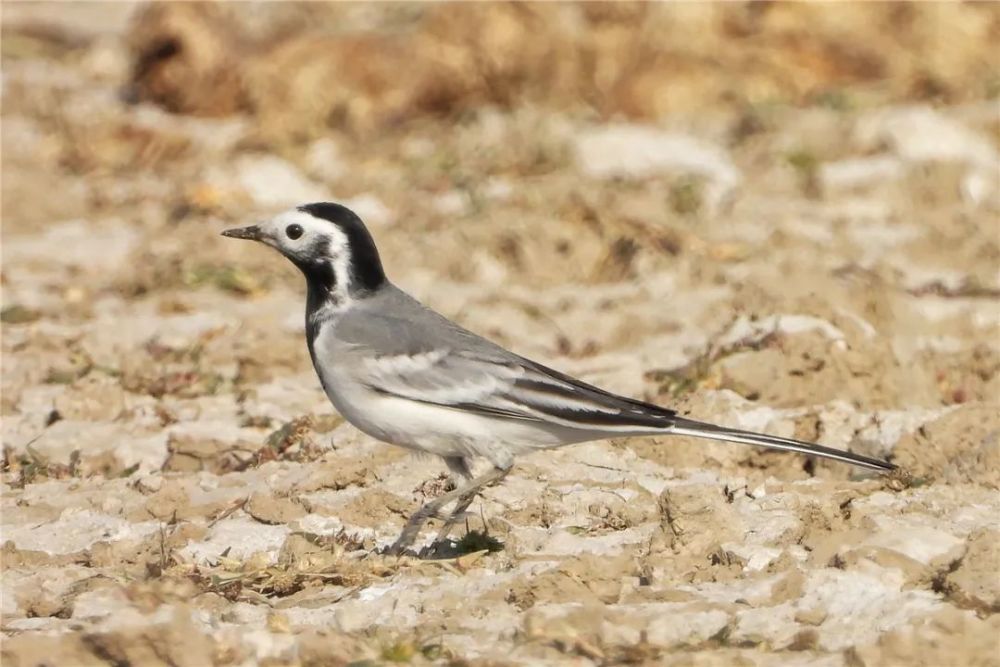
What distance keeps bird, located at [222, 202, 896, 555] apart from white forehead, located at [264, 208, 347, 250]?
34 cm

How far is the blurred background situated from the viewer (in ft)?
26.3

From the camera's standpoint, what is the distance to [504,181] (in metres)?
12.4

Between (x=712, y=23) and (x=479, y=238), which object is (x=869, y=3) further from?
(x=479, y=238)

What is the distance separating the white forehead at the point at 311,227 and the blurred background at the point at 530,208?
3.48 ft

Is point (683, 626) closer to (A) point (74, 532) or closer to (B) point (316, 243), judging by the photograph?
(B) point (316, 243)

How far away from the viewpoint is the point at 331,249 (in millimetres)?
6938

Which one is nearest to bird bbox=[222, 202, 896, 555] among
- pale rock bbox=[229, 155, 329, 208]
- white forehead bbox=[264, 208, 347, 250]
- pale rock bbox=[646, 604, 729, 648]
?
white forehead bbox=[264, 208, 347, 250]

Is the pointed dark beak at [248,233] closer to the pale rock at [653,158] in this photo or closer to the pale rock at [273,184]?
the pale rock at [273,184]

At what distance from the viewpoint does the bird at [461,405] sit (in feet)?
20.4


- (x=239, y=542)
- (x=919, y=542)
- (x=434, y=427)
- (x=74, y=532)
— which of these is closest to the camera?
(x=919, y=542)

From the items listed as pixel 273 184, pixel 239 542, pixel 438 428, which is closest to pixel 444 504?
pixel 438 428

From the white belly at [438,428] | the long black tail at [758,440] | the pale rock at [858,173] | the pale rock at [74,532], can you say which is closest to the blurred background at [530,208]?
the pale rock at [858,173]

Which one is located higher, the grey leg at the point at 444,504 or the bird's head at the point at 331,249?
the bird's head at the point at 331,249

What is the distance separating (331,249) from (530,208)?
15.6ft
